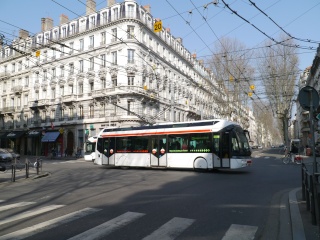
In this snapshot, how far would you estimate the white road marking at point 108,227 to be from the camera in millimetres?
5051

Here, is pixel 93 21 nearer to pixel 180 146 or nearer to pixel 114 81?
pixel 114 81

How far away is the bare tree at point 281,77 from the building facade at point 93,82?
6801 mm

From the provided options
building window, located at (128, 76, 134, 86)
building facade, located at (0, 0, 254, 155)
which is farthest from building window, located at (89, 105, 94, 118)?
building window, located at (128, 76, 134, 86)

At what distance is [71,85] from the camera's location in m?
43.4

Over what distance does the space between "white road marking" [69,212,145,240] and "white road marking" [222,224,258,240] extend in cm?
204

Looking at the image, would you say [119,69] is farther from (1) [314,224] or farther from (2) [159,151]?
(1) [314,224]

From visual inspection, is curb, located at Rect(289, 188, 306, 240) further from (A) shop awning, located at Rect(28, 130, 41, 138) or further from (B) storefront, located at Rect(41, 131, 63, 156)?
(A) shop awning, located at Rect(28, 130, 41, 138)

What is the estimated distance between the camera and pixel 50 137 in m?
43.8

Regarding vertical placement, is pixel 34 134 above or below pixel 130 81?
below

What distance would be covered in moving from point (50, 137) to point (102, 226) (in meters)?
41.1

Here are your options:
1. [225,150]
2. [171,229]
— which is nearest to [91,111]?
[225,150]

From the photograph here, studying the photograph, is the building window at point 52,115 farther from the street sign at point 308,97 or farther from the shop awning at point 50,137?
the street sign at point 308,97

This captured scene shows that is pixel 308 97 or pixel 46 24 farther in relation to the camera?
pixel 46 24

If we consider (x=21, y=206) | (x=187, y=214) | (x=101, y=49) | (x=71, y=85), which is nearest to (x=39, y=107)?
(x=71, y=85)
